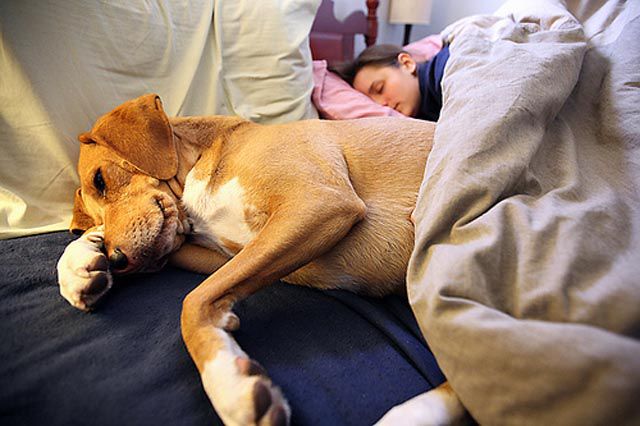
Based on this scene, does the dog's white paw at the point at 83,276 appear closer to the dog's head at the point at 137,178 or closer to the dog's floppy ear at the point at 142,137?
the dog's head at the point at 137,178

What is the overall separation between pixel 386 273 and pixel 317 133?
49 cm

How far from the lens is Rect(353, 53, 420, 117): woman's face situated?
2082 mm

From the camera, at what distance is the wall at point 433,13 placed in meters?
2.90

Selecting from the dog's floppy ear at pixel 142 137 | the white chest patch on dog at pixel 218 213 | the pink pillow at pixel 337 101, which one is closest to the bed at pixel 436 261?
the white chest patch on dog at pixel 218 213

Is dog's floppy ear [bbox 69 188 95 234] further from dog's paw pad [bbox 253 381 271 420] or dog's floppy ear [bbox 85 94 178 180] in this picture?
dog's paw pad [bbox 253 381 271 420]

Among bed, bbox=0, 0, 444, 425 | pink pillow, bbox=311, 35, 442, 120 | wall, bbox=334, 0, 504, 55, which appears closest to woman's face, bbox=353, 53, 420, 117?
pink pillow, bbox=311, 35, 442, 120

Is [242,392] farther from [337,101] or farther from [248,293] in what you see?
[337,101]

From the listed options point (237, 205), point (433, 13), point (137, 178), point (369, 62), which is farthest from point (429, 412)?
point (433, 13)

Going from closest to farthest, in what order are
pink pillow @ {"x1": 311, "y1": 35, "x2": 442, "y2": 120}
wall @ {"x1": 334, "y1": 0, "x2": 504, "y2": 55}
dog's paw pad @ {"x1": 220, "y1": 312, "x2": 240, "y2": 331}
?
dog's paw pad @ {"x1": 220, "y1": 312, "x2": 240, "y2": 331} < pink pillow @ {"x1": 311, "y1": 35, "x2": 442, "y2": 120} < wall @ {"x1": 334, "y1": 0, "x2": 504, "y2": 55}

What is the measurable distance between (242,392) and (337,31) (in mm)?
2493

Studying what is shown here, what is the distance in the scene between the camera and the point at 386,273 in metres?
1.01

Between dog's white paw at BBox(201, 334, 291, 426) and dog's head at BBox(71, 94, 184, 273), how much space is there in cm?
43

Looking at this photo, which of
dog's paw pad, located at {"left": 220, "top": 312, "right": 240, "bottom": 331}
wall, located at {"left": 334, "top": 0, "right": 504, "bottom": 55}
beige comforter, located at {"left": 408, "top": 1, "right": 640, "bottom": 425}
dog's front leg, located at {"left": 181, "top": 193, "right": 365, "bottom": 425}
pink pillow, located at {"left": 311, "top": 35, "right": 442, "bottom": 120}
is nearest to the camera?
beige comforter, located at {"left": 408, "top": 1, "right": 640, "bottom": 425}

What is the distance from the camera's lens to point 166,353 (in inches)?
31.7
